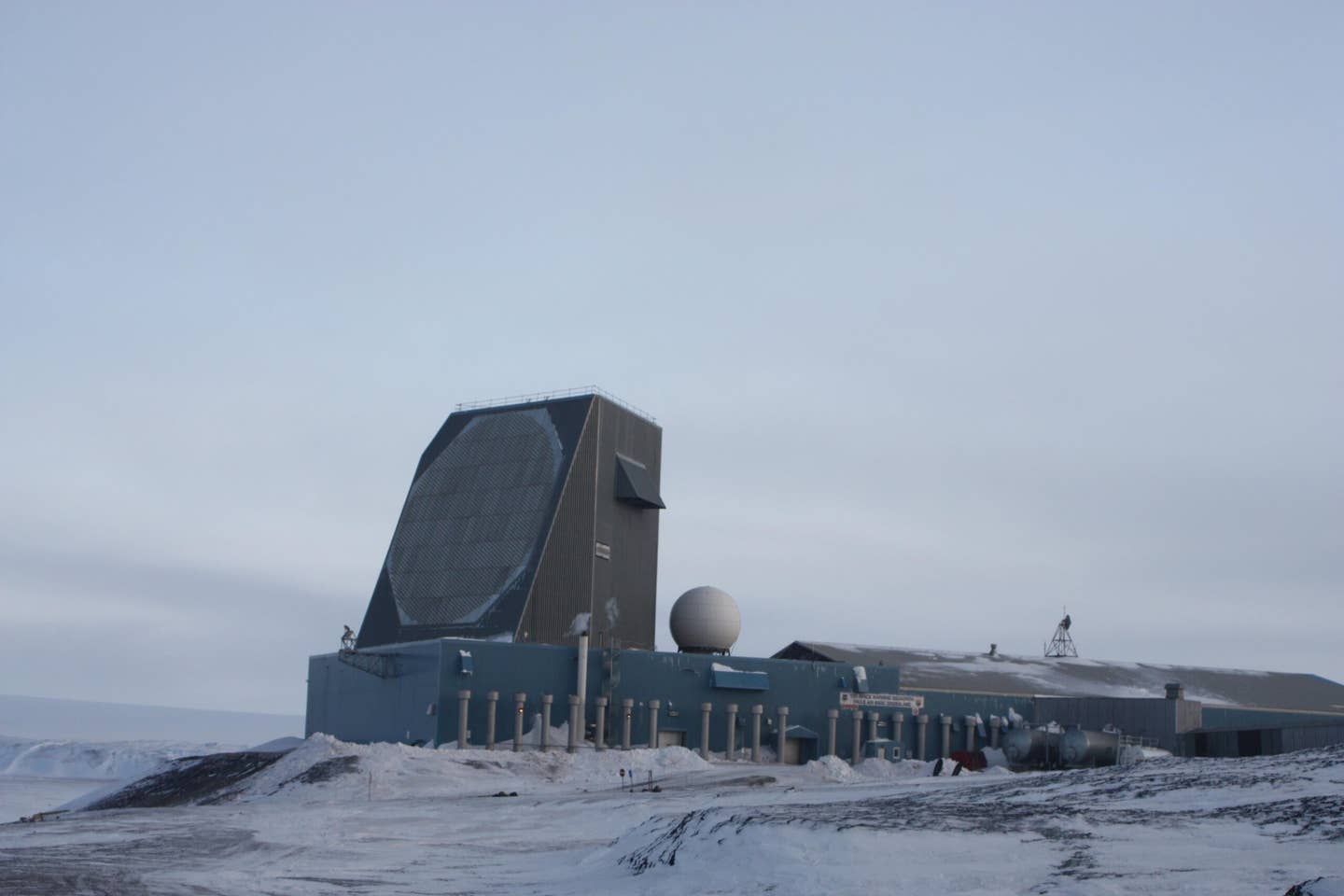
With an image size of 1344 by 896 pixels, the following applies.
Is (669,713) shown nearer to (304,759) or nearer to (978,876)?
(304,759)

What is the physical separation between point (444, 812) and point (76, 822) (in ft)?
38.1

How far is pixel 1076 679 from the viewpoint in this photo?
3403 inches

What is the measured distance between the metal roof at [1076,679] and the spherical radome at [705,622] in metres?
9.25

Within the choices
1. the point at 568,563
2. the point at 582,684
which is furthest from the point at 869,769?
the point at 568,563

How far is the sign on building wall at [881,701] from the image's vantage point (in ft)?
240

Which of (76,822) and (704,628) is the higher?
(704,628)

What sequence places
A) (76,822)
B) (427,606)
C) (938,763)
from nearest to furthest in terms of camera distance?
(76,822)
(938,763)
(427,606)

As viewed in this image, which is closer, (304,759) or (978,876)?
(978,876)

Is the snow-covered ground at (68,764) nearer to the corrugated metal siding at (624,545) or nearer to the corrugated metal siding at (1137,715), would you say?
the corrugated metal siding at (624,545)

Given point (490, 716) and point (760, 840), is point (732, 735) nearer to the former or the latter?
point (490, 716)

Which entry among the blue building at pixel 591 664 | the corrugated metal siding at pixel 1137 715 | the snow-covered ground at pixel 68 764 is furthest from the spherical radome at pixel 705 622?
the snow-covered ground at pixel 68 764

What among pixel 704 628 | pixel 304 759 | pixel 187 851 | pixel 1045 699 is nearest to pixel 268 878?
pixel 187 851

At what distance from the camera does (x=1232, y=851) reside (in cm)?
2606

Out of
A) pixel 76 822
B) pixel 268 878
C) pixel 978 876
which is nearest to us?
pixel 978 876
